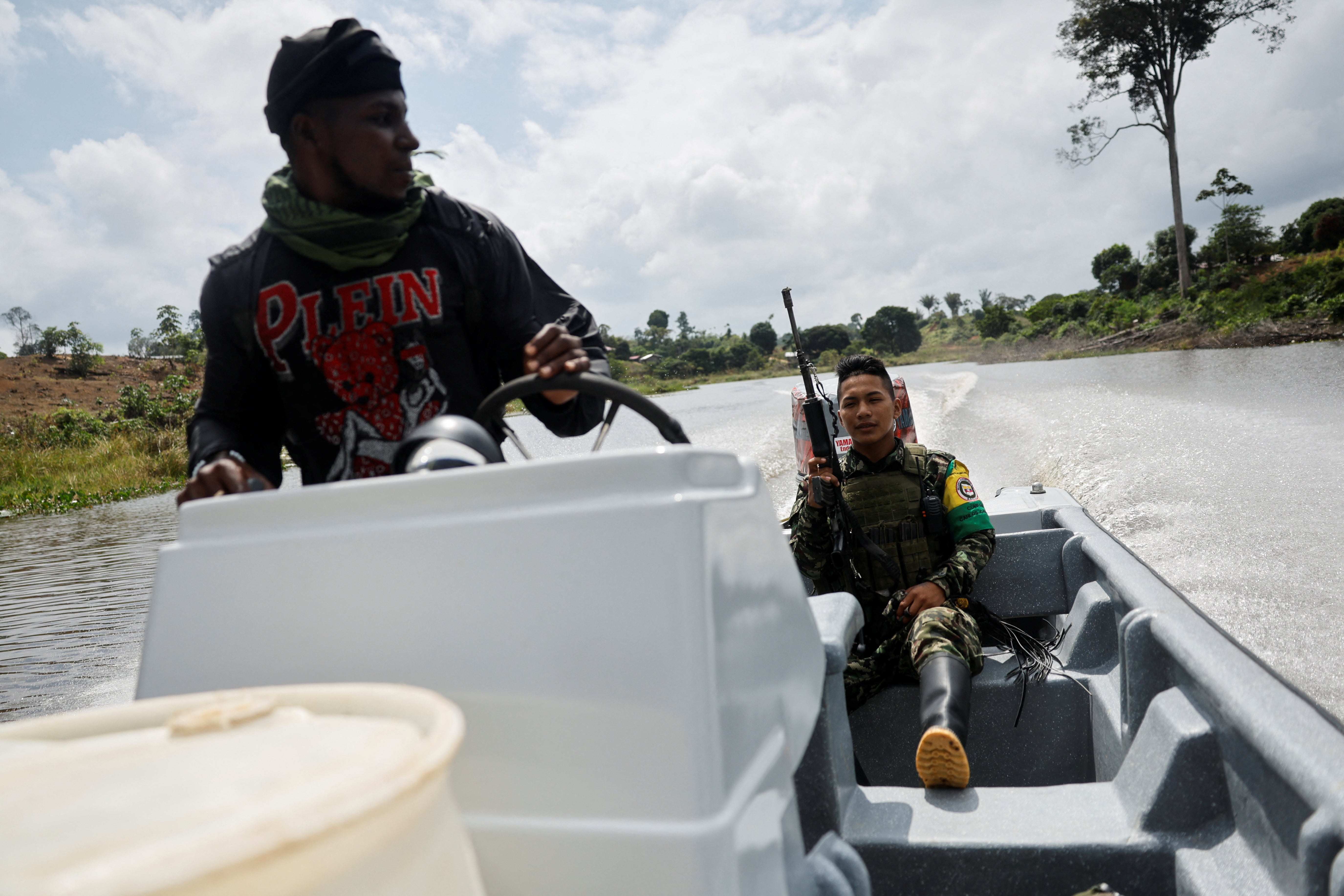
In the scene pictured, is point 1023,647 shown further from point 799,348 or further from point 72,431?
point 72,431

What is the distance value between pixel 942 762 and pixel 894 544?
1085 millimetres

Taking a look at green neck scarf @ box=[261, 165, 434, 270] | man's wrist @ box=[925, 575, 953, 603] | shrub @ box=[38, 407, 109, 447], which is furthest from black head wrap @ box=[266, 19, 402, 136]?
shrub @ box=[38, 407, 109, 447]

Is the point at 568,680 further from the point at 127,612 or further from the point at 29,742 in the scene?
the point at 127,612

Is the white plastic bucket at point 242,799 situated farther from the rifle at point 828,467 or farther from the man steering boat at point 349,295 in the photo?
the rifle at point 828,467

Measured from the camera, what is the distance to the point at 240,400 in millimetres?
1509

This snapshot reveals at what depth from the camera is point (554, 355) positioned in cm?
126

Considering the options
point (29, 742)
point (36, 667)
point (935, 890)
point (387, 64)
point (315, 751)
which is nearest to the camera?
point (315, 751)

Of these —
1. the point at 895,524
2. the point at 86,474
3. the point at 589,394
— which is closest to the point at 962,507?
the point at 895,524

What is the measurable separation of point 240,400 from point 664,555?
3.59 ft

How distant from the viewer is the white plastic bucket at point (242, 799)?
0.46 m

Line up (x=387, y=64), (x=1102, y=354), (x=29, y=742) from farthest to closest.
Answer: (x=1102, y=354), (x=387, y=64), (x=29, y=742)

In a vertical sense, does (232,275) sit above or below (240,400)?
above

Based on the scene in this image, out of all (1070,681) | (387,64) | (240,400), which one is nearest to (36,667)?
(240,400)

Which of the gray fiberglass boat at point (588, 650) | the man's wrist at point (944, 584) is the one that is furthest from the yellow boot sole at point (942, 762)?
the man's wrist at point (944, 584)
